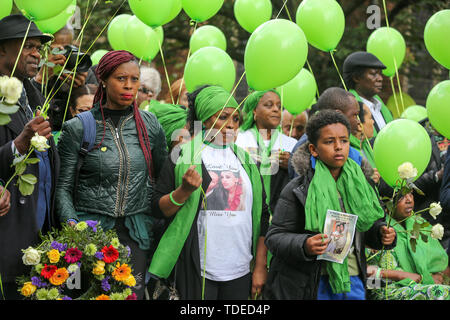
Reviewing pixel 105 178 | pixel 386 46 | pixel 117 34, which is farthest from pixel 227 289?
pixel 386 46

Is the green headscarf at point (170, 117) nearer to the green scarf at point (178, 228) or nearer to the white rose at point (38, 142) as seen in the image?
the green scarf at point (178, 228)

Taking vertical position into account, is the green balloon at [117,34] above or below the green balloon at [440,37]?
above

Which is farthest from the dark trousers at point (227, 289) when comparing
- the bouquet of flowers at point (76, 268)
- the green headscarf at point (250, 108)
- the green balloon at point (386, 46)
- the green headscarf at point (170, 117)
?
the green balloon at point (386, 46)

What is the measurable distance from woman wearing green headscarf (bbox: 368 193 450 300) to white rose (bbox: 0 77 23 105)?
93.5 inches

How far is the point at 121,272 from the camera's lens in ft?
10.7

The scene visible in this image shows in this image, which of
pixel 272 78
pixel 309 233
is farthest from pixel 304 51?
pixel 309 233

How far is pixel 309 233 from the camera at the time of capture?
151 inches

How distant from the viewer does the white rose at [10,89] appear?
2939mm

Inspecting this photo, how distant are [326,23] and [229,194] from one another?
1.79m

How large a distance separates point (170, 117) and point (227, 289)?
1.42 meters

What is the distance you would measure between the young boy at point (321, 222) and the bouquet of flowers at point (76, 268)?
966 mm

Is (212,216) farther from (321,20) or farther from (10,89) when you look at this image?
(321,20)

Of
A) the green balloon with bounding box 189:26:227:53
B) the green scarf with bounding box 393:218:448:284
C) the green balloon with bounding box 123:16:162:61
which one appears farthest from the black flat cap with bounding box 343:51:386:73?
the green balloon with bounding box 123:16:162:61
